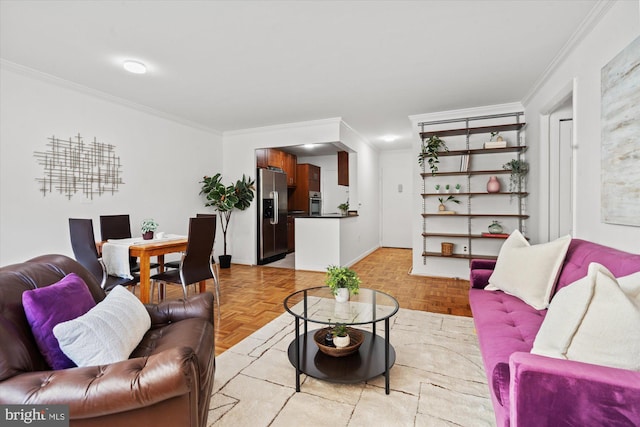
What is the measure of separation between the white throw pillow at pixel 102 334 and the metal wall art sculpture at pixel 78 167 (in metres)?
2.77

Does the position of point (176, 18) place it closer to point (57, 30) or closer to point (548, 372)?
point (57, 30)

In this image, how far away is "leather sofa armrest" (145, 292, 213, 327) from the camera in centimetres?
169

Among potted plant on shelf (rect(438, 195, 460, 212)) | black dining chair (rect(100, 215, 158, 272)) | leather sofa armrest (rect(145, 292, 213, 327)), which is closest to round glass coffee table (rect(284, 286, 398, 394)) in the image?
leather sofa armrest (rect(145, 292, 213, 327))

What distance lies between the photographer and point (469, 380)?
1.87 metres

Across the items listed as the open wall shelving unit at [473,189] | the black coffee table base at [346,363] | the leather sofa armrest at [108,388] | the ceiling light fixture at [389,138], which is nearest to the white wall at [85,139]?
the leather sofa armrest at [108,388]

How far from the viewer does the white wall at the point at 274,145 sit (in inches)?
196

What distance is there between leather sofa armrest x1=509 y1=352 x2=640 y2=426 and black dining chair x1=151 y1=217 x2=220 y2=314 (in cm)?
256

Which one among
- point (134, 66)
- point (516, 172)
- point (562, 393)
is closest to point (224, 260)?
point (134, 66)

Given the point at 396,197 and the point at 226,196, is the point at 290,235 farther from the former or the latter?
the point at 396,197

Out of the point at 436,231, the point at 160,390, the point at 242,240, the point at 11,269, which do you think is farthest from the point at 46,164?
the point at 436,231

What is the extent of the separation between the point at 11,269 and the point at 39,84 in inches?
114

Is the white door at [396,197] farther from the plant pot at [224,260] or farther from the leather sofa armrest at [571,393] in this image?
the leather sofa armrest at [571,393]

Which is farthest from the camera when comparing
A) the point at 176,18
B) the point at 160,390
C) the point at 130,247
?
the point at 130,247

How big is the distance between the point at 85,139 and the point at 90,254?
1650 mm
